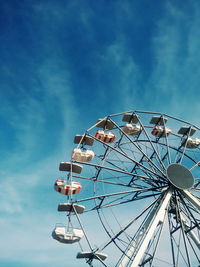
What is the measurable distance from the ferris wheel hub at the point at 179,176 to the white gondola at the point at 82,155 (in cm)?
497

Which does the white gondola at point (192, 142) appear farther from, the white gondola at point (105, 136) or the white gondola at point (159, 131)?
the white gondola at point (105, 136)

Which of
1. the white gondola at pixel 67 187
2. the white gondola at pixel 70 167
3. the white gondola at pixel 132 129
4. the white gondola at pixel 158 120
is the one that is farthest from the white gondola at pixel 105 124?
the white gondola at pixel 67 187

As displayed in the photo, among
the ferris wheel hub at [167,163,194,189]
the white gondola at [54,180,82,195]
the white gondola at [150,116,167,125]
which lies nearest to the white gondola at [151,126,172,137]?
the white gondola at [150,116,167,125]

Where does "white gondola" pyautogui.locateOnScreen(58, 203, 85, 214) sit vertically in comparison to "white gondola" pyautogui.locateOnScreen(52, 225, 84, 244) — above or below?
above

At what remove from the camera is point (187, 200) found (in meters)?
15.7

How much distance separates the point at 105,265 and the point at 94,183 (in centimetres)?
481

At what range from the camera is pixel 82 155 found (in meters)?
17.5

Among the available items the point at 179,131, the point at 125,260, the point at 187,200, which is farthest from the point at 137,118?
the point at 125,260

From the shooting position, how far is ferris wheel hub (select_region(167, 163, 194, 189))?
15.8m

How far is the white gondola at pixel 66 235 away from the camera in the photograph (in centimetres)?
1520

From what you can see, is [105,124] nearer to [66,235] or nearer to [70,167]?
[70,167]

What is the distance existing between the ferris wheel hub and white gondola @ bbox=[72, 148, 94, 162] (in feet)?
16.3

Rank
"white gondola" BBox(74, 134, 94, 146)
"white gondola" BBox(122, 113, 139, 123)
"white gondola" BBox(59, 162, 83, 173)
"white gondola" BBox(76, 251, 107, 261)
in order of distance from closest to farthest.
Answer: "white gondola" BBox(76, 251, 107, 261), "white gondola" BBox(59, 162, 83, 173), "white gondola" BBox(74, 134, 94, 146), "white gondola" BBox(122, 113, 139, 123)

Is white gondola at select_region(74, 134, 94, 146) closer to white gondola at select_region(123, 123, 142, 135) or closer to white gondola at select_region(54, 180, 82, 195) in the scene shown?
white gondola at select_region(54, 180, 82, 195)
